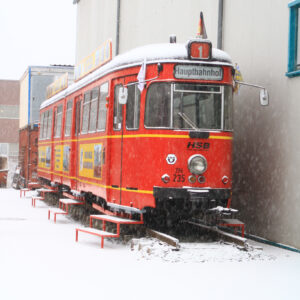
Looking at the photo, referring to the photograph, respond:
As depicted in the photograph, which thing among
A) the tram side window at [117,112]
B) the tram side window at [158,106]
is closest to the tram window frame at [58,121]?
the tram side window at [117,112]

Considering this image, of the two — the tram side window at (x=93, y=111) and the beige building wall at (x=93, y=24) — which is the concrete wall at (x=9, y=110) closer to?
the beige building wall at (x=93, y=24)

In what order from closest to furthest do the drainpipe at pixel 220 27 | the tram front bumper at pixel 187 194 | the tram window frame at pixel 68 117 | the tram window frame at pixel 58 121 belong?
the tram front bumper at pixel 187 194, the drainpipe at pixel 220 27, the tram window frame at pixel 68 117, the tram window frame at pixel 58 121

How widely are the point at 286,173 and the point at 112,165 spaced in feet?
10.6

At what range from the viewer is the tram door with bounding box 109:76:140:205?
35.7 ft

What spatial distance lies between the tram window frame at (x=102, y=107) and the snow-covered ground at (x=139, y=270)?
2303 mm

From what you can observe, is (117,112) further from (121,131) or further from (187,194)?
(187,194)

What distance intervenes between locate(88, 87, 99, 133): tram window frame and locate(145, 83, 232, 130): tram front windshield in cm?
258

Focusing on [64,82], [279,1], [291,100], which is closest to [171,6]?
[64,82]

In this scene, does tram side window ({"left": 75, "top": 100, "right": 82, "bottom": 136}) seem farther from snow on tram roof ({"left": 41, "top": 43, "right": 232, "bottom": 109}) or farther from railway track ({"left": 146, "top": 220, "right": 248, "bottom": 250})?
railway track ({"left": 146, "top": 220, "right": 248, "bottom": 250})

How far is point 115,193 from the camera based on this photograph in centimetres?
1134

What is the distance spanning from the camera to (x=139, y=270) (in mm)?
8266

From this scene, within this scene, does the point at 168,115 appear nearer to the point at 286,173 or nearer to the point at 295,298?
the point at 286,173

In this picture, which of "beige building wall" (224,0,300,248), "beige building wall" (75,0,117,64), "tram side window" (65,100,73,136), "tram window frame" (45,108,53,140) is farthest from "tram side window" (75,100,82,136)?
"beige building wall" (75,0,117,64)

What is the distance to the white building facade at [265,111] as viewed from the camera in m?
10.4
